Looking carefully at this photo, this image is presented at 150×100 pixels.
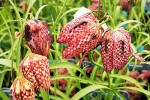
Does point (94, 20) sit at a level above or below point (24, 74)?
above

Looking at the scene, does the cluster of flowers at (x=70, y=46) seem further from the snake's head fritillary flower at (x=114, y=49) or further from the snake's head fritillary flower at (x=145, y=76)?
the snake's head fritillary flower at (x=145, y=76)

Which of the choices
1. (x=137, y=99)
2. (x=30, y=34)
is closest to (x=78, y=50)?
(x=30, y=34)

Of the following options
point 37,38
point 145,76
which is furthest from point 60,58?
point 145,76

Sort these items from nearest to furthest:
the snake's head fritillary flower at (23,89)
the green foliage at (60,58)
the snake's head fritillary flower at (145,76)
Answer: the snake's head fritillary flower at (23,89), the green foliage at (60,58), the snake's head fritillary flower at (145,76)

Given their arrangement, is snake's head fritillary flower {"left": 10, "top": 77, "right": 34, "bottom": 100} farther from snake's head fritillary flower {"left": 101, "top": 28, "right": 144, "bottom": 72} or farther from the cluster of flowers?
snake's head fritillary flower {"left": 101, "top": 28, "right": 144, "bottom": 72}

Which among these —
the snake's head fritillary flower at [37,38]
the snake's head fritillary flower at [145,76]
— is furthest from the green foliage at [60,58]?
the snake's head fritillary flower at [145,76]

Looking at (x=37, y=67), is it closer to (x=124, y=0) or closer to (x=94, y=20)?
(x=94, y=20)

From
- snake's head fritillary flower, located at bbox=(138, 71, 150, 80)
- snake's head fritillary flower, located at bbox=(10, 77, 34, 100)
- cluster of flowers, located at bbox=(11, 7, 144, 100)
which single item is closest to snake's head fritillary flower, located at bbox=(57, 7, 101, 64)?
cluster of flowers, located at bbox=(11, 7, 144, 100)
